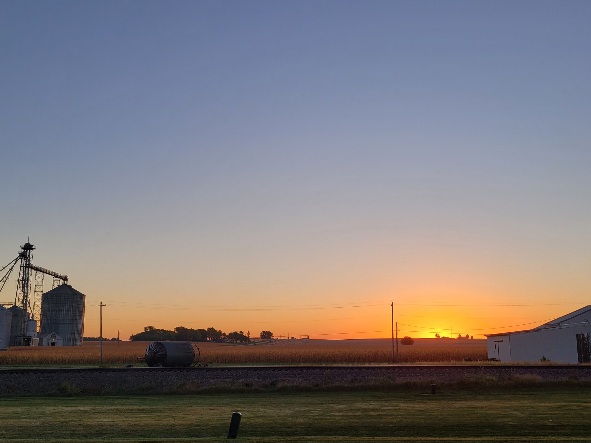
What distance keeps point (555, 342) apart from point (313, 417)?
5513 cm

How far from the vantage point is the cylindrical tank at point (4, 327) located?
126 m

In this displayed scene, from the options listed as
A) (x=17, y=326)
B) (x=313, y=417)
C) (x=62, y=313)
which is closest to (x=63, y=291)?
(x=62, y=313)

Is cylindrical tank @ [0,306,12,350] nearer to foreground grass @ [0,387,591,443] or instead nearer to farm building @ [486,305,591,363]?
farm building @ [486,305,591,363]

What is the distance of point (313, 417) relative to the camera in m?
26.4

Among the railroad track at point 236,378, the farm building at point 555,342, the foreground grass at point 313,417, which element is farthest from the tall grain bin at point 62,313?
the foreground grass at point 313,417

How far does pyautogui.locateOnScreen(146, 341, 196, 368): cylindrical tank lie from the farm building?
38.3m

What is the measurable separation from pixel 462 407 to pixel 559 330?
49088 millimetres

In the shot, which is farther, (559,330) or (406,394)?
(559,330)

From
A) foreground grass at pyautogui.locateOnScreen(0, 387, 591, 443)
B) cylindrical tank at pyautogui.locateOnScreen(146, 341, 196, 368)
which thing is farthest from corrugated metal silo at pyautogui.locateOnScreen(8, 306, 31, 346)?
foreground grass at pyautogui.locateOnScreen(0, 387, 591, 443)

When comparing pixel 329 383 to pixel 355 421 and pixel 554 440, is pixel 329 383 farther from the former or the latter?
pixel 554 440

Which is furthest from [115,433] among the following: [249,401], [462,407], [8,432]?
[462,407]

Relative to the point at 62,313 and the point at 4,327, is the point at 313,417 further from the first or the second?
the point at 62,313

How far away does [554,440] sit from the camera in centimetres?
1827

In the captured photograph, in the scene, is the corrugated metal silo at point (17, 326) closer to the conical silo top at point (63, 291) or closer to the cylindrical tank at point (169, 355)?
the conical silo top at point (63, 291)
